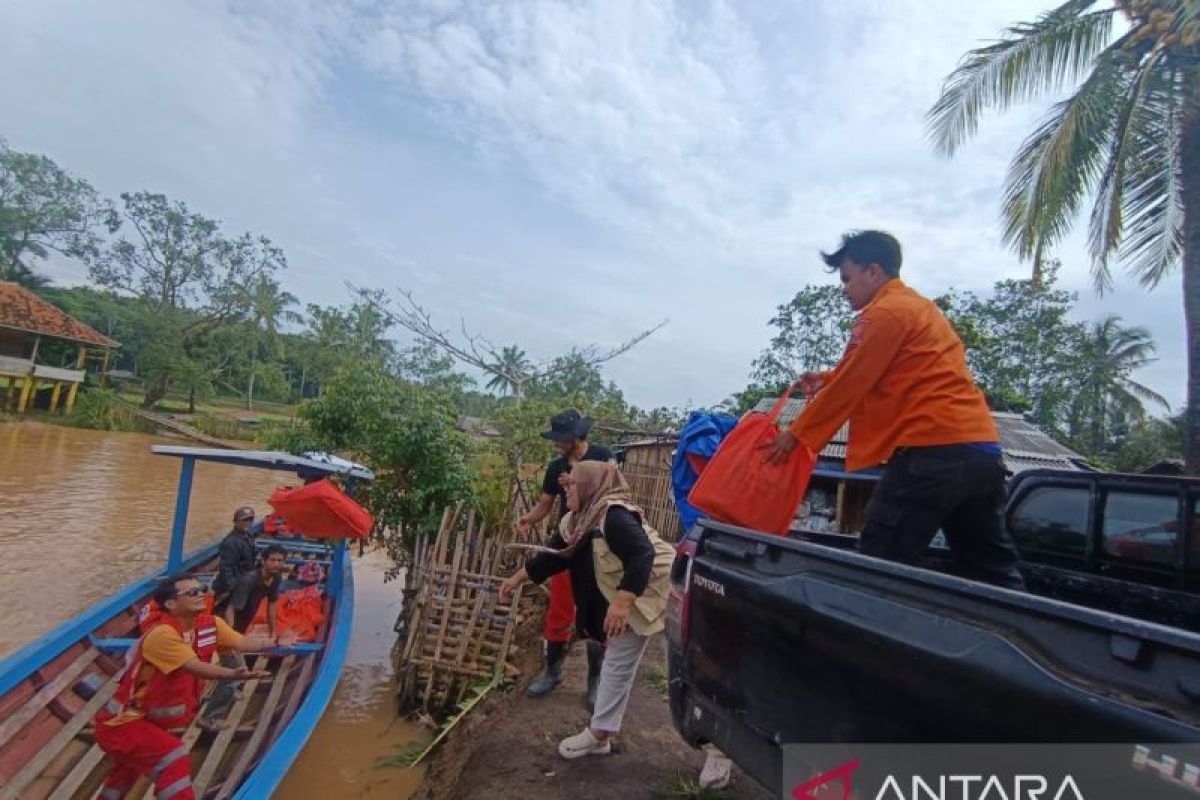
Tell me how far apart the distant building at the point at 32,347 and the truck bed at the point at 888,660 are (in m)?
33.1

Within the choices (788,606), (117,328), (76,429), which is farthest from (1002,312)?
(117,328)

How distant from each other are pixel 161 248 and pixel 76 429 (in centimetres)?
1200

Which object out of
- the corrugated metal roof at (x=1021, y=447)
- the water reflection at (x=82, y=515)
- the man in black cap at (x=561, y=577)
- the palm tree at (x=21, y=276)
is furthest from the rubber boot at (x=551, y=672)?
the palm tree at (x=21, y=276)

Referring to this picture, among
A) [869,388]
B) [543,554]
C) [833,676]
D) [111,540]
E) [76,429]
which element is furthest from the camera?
[76,429]

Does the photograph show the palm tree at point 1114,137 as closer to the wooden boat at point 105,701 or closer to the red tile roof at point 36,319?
the wooden boat at point 105,701

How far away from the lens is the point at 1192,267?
23.5ft

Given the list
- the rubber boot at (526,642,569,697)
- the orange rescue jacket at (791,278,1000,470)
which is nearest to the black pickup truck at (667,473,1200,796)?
the orange rescue jacket at (791,278,1000,470)

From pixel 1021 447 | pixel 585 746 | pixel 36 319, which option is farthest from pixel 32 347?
pixel 1021 447

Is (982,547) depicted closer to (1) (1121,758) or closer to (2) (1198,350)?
(1) (1121,758)

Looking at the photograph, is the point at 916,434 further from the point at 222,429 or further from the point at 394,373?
the point at 222,429

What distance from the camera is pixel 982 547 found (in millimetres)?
2340

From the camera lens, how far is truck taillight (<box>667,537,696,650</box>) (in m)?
2.36

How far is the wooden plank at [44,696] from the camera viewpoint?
3541mm

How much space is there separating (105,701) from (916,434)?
16.5 ft
